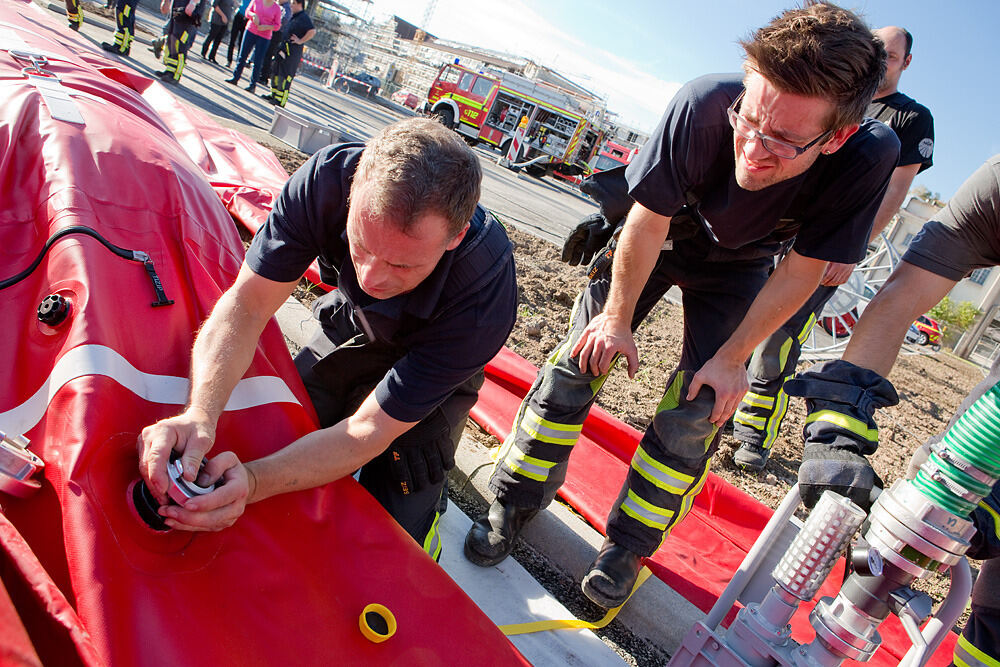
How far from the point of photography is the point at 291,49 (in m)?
10.2

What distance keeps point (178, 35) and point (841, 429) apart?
9681mm

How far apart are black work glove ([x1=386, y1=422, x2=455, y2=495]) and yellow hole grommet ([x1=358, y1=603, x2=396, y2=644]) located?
2.14 ft

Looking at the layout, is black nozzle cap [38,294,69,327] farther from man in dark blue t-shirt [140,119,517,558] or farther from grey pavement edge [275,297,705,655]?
grey pavement edge [275,297,705,655]

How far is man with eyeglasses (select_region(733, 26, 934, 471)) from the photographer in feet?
10.3

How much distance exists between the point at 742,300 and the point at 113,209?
2.01 m

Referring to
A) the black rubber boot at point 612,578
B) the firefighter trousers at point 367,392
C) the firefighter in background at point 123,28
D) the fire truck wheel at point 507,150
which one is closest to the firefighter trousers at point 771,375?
the black rubber boot at point 612,578

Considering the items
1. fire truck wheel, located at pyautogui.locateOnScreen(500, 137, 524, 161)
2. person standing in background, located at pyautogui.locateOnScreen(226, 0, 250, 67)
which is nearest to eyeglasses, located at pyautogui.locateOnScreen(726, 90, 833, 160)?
person standing in background, located at pyautogui.locateOnScreen(226, 0, 250, 67)

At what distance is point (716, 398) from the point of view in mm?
2008

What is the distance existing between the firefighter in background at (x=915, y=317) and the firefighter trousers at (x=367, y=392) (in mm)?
1099

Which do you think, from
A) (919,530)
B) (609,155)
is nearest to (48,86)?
(919,530)

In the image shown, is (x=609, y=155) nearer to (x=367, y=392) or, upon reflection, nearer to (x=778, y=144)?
(x=367, y=392)

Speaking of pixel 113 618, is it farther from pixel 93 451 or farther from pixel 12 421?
pixel 12 421

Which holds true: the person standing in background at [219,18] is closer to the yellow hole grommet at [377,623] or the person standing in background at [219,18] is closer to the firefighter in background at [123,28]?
the firefighter in background at [123,28]

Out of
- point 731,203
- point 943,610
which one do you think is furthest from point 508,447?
point 943,610
